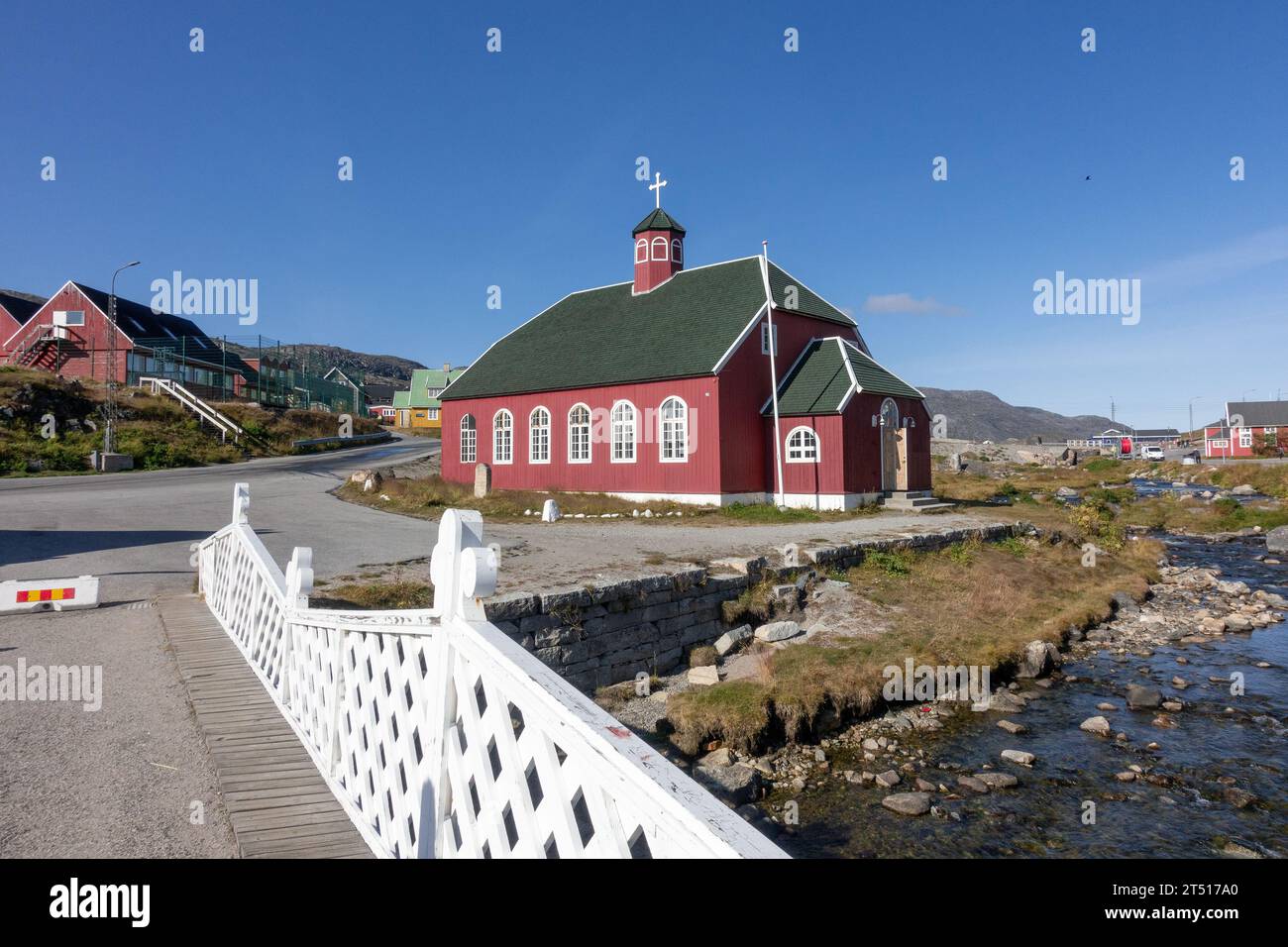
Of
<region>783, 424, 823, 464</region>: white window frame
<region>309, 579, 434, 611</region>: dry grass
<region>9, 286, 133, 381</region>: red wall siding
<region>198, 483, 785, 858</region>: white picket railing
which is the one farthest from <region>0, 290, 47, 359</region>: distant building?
<region>198, 483, 785, 858</region>: white picket railing

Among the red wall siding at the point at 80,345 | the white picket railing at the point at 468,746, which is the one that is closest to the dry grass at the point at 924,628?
the white picket railing at the point at 468,746

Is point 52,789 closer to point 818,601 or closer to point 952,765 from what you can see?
point 952,765

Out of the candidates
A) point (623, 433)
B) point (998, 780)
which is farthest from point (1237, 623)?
point (623, 433)

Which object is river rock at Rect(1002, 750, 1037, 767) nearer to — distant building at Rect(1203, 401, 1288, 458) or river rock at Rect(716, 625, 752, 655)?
river rock at Rect(716, 625, 752, 655)

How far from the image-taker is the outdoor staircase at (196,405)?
36156 mm

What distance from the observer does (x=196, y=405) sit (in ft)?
125

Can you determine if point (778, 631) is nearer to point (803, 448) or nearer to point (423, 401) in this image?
point (803, 448)

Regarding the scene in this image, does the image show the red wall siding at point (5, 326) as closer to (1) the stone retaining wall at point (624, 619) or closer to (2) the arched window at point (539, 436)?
(2) the arched window at point (539, 436)

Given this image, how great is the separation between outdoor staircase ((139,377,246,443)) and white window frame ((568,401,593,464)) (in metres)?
20.1

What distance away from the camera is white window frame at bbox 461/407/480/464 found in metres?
28.7

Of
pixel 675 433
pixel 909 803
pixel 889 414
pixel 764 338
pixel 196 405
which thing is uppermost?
pixel 764 338

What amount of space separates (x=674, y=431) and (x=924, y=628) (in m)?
12.1
